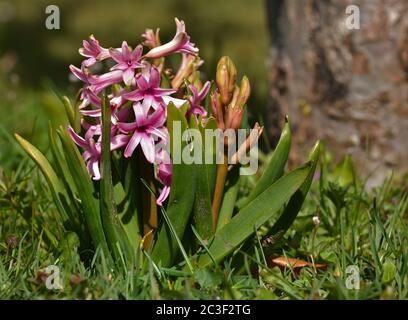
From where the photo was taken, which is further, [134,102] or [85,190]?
[85,190]

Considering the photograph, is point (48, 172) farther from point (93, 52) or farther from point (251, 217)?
point (251, 217)

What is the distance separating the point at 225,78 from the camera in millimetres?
2141

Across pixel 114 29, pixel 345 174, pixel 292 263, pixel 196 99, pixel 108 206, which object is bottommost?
pixel 292 263

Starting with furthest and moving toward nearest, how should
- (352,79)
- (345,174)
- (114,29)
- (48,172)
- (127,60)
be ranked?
(114,29), (352,79), (345,174), (48,172), (127,60)

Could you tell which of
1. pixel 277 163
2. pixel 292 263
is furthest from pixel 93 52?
pixel 292 263

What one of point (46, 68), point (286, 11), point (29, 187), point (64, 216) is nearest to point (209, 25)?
point (46, 68)

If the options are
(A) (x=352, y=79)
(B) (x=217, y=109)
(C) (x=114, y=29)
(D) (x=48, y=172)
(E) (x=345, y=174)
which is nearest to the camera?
(B) (x=217, y=109)

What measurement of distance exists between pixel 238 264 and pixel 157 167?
38 cm

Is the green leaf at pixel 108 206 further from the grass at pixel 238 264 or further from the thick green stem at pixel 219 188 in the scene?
the thick green stem at pixel 219 188

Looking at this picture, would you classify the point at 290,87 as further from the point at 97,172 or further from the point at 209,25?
the point at 209,25

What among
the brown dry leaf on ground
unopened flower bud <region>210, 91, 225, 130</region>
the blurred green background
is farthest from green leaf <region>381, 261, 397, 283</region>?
the blurred green background

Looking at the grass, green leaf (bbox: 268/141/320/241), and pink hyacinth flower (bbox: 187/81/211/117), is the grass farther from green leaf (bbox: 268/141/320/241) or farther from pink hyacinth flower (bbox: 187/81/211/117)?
pink hyacinth flower (bbox: 187/81/211/117)

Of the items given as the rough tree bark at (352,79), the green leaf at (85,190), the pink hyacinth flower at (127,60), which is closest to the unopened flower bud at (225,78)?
the pink hyacinth flower at (127,60)

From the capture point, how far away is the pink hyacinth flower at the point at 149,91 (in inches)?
80.9
